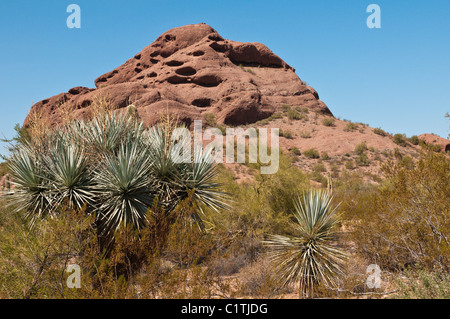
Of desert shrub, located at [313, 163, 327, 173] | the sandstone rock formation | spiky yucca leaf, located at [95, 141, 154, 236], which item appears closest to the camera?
spiky yucca leaf, located at [95, 141, 154, 236]

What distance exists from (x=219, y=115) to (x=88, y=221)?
33.5m

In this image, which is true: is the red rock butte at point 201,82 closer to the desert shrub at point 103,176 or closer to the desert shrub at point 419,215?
the desert shrub at point 103,176

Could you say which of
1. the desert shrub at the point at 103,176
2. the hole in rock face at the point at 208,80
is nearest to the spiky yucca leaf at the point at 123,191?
the desert shrub at the point at 103,176

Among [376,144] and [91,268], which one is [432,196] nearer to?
[91,268]

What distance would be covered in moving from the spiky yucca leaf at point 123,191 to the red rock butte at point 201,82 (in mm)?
24334

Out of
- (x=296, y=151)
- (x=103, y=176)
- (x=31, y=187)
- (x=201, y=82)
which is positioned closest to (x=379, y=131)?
(x=296, y=151)

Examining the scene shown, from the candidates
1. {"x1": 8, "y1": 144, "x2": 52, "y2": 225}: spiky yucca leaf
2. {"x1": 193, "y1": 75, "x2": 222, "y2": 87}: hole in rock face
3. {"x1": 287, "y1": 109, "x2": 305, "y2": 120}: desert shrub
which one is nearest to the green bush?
{"x1": 287, "y1": 109, "x2": 305, "y2": 120}: desert shrub

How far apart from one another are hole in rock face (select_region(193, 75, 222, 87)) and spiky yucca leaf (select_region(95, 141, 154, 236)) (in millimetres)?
38075

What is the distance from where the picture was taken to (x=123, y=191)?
714 cm

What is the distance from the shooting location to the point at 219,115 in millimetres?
39531

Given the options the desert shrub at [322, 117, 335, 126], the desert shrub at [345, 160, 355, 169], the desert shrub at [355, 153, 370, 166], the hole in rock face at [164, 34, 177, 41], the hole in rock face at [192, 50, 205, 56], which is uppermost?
the hole in rock face at [164, 34, 177, 41]

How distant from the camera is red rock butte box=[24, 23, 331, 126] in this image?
122 feet

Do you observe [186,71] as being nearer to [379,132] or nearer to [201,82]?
[201,82]

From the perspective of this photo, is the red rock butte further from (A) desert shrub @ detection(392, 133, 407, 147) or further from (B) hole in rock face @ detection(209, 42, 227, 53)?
(A) desert shrub @ detection(392, 133, 407, 147)
